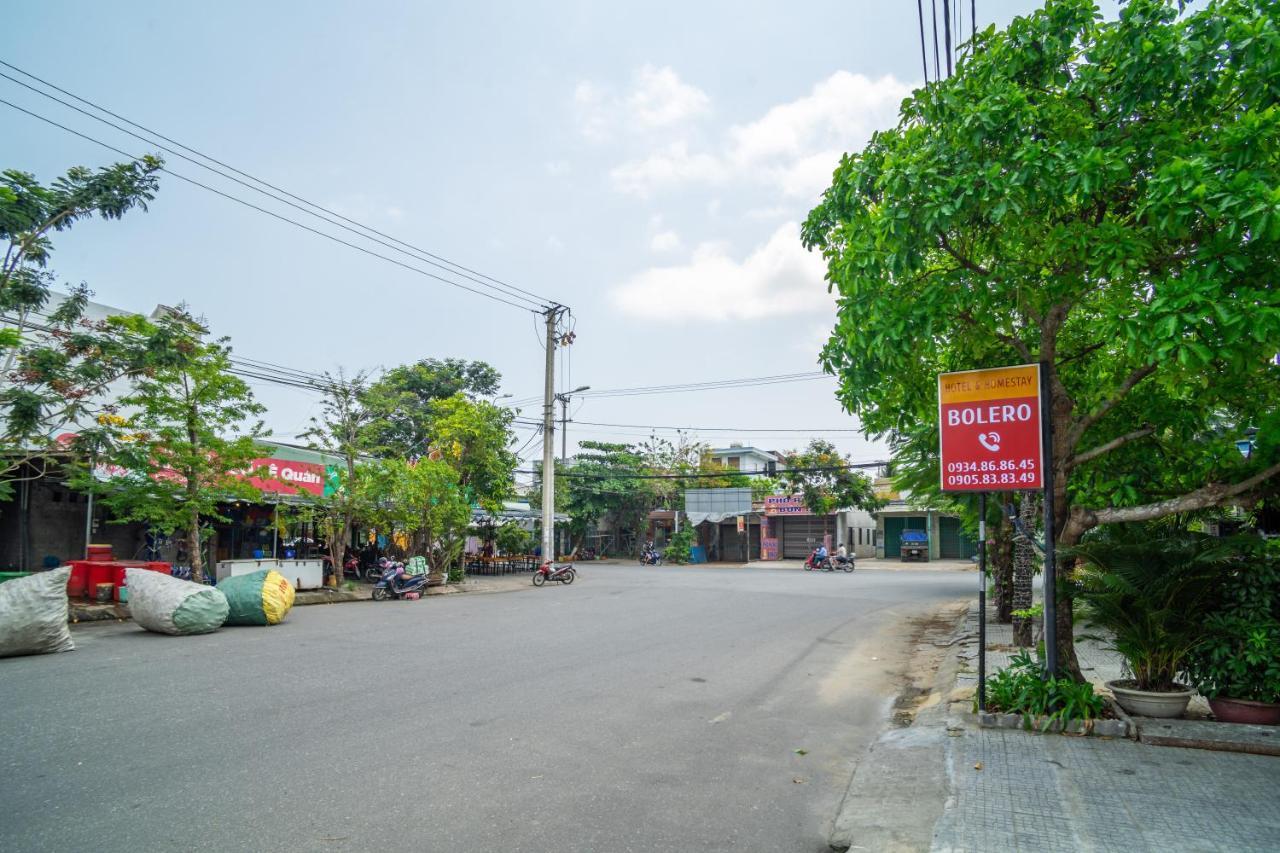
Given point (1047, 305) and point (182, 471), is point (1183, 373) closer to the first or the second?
point (1047, 305)

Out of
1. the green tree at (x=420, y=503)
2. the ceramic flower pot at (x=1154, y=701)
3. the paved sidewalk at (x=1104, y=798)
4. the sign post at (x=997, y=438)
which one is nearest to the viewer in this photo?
the paved sidewalk at (x=1104, y=798)

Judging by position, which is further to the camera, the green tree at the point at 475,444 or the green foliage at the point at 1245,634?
the green tree at the point at 475,444

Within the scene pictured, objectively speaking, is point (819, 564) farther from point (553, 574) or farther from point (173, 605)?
point (173, 605)

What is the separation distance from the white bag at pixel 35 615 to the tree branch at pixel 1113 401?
11978 millimetres

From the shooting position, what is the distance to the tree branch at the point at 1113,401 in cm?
608

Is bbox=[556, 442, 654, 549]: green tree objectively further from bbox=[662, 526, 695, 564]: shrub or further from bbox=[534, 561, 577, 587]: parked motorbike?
bbox=[534, 561, 577, 587]: parked motorbike

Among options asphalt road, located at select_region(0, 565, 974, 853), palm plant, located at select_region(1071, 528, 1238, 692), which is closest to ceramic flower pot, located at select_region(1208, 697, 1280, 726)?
palm plant, located at select_region(1071, 528, 1238, 692)

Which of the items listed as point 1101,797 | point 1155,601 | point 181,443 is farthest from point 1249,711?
point 181,443

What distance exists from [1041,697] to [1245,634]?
1559 mm

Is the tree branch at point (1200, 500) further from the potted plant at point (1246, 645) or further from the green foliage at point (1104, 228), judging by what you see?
the potted plant at point (1246, 645)

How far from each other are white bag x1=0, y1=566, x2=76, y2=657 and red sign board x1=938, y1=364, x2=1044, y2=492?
1095cm

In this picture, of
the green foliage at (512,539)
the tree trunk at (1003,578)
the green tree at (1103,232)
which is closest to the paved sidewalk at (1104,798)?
the green tree at (1103,232)

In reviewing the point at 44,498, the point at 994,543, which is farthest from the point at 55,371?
the point at 994,543

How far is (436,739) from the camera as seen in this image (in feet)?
19.4
